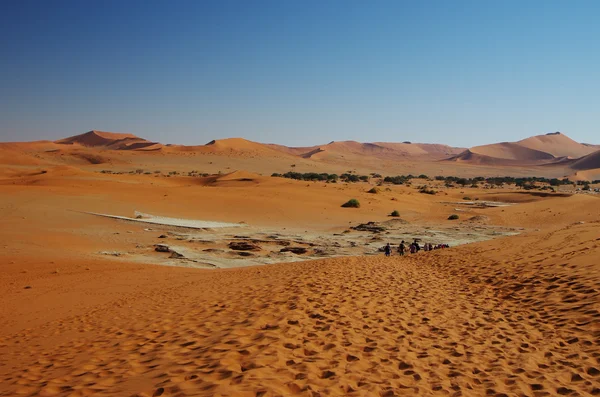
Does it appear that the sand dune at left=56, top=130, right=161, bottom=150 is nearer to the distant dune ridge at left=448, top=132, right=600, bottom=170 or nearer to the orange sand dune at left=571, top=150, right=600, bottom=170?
the distant dune ridge at left=448, top=132, right=600, bottom=170

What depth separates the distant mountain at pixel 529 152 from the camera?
14162 cm

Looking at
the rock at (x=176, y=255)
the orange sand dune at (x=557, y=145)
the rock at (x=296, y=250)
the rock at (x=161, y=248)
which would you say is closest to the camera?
the rock at (x=176, y=255)

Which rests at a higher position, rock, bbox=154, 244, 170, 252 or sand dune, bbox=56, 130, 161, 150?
sand dune, bbox=56, 130, 161, 150

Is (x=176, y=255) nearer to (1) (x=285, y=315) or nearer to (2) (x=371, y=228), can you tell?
(1) (x=285, y=315)

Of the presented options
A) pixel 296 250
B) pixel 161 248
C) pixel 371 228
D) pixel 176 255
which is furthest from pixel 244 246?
A: pixel 371 228

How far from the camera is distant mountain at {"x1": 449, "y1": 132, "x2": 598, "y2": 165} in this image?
14162 centimetres

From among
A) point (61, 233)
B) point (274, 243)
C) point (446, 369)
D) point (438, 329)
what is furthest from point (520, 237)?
point (61, 233)

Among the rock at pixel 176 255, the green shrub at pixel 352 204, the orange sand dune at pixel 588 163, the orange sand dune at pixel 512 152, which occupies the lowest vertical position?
the rock at pixel 176 255

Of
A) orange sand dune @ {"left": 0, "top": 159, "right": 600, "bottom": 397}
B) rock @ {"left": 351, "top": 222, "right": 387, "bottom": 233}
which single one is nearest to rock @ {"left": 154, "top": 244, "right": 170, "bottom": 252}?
orange sand dune @ {"left": 0, "top": 159, "right": 600, "bottom": 397}

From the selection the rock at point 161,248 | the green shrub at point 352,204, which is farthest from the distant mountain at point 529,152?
the rock at point 161,248

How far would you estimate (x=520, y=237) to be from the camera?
1816cm

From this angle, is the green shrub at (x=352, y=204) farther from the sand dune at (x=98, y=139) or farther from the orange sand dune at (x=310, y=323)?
the sand dune at (x=98, y=139)

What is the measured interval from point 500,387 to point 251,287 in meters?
6.62

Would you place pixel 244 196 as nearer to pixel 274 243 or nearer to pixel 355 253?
pixel 274 243
